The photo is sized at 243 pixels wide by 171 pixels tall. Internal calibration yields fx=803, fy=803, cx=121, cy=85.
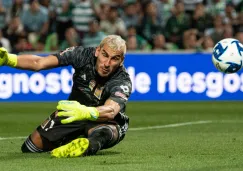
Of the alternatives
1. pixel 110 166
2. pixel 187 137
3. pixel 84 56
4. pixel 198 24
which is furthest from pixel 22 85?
pixel 110 166

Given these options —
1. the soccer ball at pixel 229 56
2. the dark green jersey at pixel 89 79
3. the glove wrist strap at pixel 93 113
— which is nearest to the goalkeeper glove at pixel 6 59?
the dark green jersey at pixel 89 79

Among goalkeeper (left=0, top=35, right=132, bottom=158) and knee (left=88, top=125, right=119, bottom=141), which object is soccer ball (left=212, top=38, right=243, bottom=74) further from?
knee (left=88, top=125, right=119, bottom=141)

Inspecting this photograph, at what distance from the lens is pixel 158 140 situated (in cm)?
1158

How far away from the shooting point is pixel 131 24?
75.8 feet

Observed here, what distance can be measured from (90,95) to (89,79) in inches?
7.4

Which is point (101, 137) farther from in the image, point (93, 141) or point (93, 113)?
point (93, 113)

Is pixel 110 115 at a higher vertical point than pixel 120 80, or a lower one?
lower

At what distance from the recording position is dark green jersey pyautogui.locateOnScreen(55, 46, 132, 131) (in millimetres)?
9156

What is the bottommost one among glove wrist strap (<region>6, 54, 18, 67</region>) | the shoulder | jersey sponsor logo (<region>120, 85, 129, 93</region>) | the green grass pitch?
the green grass pitch

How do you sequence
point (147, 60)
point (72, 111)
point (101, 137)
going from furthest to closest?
point (147, 60), point (101, 137), point (72, 111)

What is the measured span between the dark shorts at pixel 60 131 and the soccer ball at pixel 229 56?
3425 millimetres

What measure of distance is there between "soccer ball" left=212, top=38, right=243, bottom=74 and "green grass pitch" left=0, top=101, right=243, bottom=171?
3.42ft

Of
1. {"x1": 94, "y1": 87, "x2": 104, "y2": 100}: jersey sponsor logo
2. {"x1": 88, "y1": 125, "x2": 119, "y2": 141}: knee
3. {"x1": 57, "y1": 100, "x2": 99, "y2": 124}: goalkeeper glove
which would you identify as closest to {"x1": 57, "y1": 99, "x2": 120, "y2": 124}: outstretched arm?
{"x1": 57, "y1": 100, "x2": 99, "y2": 124}: goalkeeper glove

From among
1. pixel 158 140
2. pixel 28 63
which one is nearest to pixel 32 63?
pixel 28 63
